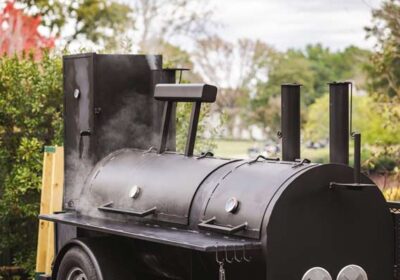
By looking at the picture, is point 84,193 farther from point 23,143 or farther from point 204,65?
point 204,65

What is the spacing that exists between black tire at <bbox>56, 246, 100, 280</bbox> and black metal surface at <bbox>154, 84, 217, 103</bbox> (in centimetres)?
126

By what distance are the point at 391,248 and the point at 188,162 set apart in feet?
4.89

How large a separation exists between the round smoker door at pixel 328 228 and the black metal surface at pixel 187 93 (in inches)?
40.3

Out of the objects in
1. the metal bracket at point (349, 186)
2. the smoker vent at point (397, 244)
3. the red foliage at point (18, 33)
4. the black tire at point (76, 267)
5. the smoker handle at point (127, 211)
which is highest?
the red foliage at point (18, 33)

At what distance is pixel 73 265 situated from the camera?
647 cm

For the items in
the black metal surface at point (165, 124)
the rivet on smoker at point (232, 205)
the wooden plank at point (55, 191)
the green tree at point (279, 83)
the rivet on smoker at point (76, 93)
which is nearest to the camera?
the rivet on smoker at point (232, 205)

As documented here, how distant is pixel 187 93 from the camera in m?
6.17

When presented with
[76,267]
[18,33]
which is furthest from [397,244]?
[18,33]

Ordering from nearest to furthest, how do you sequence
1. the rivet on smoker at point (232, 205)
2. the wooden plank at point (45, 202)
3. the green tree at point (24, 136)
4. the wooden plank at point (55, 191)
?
the rivet on smoker at point (232, 205) → the wooden plank at point (55, 191) → the wooden plank at point (45, 202) → the green tree at point (24, 136)

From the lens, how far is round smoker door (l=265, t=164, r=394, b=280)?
5.29 metres

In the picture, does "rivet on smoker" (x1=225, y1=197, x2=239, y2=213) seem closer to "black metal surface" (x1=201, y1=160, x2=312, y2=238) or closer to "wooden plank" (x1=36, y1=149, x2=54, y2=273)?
"black metal surface" (x1=201, y1=160, x2=312, y2=238)

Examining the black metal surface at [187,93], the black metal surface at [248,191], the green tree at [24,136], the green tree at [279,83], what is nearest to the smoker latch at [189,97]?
the black metal surface at [187,93]

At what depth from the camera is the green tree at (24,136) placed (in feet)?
30.6

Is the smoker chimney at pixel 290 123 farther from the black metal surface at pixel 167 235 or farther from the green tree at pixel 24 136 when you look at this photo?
the green tree at pixel 24 136
